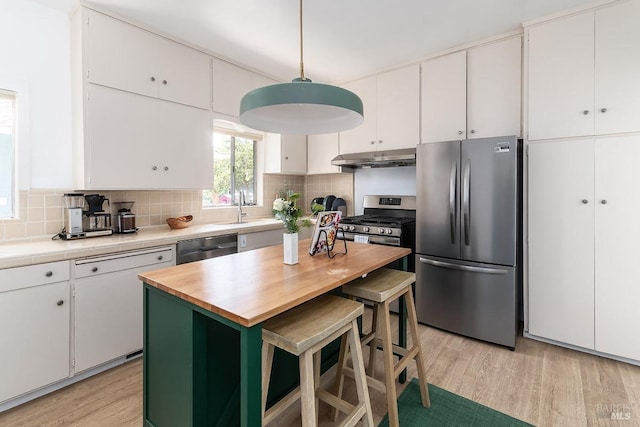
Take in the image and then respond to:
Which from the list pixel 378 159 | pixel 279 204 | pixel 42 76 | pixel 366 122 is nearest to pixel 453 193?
pixel 378 159

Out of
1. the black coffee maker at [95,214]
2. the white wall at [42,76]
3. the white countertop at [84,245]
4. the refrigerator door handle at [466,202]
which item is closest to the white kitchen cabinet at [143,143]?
the black coffee maker at [95,214]

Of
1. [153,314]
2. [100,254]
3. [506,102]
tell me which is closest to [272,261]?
[153,314]

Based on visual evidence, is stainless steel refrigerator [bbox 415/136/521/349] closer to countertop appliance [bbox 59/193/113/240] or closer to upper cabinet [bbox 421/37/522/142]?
upper cabinet [bbox 421/37/522/142]

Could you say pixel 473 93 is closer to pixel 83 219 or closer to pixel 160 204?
pixel 160 204

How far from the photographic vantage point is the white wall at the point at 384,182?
12.0ft

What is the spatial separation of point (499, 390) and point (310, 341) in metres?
1.59

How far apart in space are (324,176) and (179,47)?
2362mm

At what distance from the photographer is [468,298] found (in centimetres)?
267

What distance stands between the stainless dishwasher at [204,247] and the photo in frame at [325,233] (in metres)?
1.28

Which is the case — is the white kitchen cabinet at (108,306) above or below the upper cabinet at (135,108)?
below

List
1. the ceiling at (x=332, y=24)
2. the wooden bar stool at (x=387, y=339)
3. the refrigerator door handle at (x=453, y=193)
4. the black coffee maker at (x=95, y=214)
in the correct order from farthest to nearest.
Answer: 1. the refrigerator door handle at (x=453, y=193)
2. the black coffee maker at (x=95, y=214)
3. the ceiling at (x=332, y=24)
4. the wooden bar stool at (x=387, y=339)

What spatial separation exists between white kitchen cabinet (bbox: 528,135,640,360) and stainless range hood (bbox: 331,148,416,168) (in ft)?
3.63

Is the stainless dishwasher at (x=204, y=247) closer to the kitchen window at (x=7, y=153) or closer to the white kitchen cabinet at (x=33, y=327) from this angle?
the white kitchen cabinet at (x=33, y=327)

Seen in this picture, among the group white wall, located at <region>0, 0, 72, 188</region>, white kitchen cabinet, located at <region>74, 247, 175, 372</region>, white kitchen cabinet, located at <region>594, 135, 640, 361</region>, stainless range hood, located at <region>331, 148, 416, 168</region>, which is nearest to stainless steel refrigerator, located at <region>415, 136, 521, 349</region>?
stainless range hood, located at <region>331, 148, 416, 168</region>
